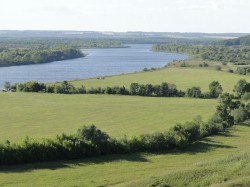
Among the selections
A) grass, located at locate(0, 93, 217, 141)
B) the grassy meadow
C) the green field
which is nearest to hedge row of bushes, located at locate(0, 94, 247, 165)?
the grassy meadow

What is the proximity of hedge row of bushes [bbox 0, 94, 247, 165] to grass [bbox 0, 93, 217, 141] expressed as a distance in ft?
29.4

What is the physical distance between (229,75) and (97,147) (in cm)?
9001

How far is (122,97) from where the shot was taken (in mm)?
91250

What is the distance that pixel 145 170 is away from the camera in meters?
38.1

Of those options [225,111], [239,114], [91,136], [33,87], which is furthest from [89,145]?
[33,87]

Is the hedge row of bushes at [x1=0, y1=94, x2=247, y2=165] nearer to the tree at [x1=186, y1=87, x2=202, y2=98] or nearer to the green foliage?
the tree at [x1=186, y1=87, x2=202, y2=98]

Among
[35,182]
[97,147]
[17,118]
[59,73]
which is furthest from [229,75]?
[35,182]

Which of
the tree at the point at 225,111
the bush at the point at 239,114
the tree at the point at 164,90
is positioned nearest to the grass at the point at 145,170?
the tree at the point at 225,111

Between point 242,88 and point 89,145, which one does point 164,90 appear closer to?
point 242,88

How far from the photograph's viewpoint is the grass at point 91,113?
60.2 metres

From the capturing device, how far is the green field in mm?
111688

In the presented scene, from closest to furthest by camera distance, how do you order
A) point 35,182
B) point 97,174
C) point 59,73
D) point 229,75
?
point 35,182
point 97,174
point 229,75
point 59,73

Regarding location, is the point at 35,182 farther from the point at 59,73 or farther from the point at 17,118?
the point at 59,73

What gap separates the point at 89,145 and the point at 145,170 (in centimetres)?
771
